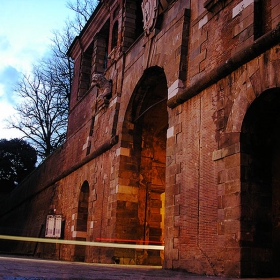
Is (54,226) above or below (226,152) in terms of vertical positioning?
below

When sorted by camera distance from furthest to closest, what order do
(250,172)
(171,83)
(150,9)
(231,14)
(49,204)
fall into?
(49,204)
(150,9)
(171,83)
(231,14)
(250,172)

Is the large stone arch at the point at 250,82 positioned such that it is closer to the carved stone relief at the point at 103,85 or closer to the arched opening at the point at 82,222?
the carved stone relief at the point at 103,85

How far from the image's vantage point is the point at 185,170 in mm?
7586

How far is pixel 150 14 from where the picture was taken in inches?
397

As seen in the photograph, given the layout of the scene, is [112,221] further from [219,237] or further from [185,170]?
[219,237]

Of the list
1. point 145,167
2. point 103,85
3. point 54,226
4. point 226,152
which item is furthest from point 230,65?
point 54,226

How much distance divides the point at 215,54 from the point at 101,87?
5.78 m

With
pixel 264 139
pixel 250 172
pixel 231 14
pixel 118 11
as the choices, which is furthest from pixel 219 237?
pixel 118 11

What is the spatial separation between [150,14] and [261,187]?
17.8ft

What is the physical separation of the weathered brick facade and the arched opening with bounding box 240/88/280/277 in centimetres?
1

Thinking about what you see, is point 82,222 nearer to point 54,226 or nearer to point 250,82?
point 54,226

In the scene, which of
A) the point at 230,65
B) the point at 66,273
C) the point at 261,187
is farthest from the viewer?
the point at 230,65

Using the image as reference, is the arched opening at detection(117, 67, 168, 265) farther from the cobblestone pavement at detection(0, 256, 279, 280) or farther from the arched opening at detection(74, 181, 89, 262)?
the cobblestone pavement at detection(0, 256, 279, 280)

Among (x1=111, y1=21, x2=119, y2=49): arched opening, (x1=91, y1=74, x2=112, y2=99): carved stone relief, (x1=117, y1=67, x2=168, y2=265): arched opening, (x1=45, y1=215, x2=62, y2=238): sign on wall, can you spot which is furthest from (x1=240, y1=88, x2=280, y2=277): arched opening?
(x1=45, y1=215, x2=62, y2=238): sign on wall
